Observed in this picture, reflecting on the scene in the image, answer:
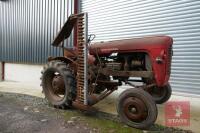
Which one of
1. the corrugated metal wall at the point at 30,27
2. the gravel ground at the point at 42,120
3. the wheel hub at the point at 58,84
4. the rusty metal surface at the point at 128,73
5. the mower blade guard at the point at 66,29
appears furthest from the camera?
the corrugated metal wall at the point at 30,27

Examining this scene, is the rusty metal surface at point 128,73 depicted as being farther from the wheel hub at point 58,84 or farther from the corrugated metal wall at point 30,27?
the corrugated metal wall at point 30,27

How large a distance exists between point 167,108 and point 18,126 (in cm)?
314

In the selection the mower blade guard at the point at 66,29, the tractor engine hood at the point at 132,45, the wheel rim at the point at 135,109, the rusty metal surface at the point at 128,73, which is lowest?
the wheel rim at the point at 135,109

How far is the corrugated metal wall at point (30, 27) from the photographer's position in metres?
10.1

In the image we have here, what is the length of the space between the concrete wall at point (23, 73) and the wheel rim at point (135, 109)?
6.61 metres

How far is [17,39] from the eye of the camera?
41.2ft

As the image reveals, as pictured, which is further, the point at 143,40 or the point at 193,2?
the point at 193,2

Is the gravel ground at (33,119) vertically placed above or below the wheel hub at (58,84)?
below

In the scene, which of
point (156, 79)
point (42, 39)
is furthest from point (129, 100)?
point (42, 39)

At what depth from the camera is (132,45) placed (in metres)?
5.16

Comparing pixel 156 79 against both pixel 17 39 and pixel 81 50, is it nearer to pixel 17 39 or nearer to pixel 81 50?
pixel 81 50

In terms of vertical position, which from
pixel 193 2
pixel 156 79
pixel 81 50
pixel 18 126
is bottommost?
pixel 18 126

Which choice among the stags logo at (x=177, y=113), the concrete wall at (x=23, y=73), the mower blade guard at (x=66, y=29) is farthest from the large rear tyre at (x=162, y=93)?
the concrete wall at (x=23, y=73)

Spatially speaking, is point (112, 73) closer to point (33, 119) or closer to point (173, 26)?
point (33, 119)
